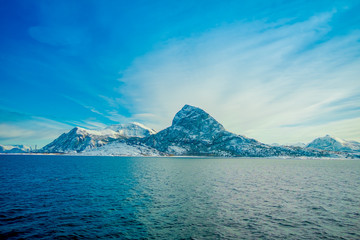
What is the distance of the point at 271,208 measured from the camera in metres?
45.6

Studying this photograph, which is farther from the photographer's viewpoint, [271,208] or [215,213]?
[271,208]

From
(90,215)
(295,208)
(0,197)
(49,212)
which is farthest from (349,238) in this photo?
(0,197)

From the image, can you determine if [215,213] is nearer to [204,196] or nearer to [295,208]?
[204,196]

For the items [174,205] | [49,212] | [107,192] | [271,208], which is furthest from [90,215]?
[271,208]

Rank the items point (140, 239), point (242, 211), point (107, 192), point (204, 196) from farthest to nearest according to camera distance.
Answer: point (107, 192), point (204, 196), point (242, 211), point (140, 239)

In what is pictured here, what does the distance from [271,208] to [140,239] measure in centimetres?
3182

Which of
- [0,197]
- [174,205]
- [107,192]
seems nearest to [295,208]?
[174,205]

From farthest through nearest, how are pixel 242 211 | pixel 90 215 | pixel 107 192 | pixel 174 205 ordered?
pixel 107 192
pixel 174 205
pixel 242 211
pixel 90 215

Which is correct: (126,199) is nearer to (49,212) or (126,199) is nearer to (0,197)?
(49,212)

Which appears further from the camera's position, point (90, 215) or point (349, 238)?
point (90, 215)

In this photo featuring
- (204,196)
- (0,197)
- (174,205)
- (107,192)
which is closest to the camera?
(174,205)

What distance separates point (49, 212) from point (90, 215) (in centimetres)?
898

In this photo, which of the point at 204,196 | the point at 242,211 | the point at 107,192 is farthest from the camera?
the point at 107,192

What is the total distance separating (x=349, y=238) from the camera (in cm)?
3025
